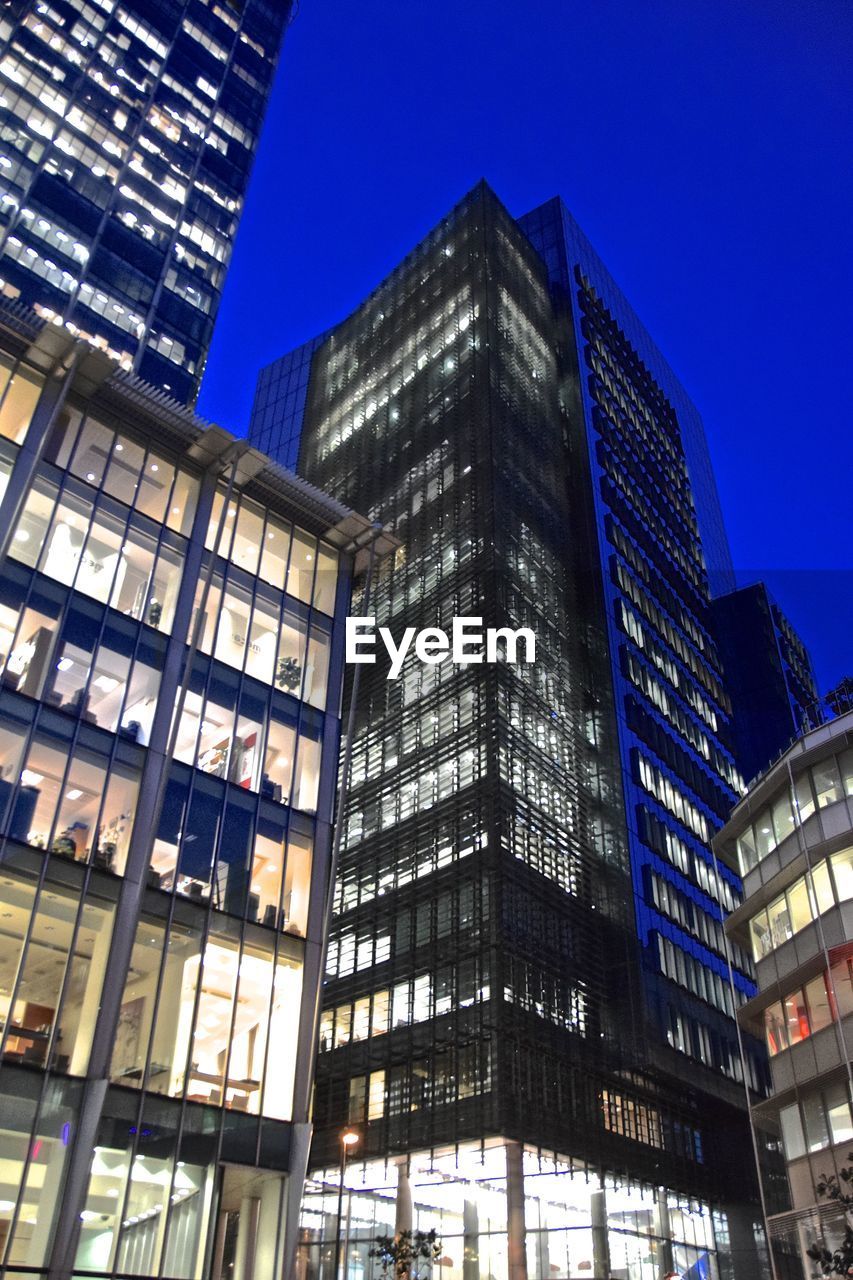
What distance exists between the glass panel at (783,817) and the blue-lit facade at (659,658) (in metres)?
18.5

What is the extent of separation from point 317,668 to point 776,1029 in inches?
829

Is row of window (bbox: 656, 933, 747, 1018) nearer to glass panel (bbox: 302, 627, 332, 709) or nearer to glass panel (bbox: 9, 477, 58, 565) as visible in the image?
glass panel (bbox: 302, 627, 332, 709)

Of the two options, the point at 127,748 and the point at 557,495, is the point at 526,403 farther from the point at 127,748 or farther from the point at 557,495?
the point at 127,748

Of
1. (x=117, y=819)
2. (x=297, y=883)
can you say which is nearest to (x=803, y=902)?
(x=297, y=883)

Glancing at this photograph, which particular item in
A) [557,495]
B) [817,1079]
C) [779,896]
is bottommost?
[817,1079]

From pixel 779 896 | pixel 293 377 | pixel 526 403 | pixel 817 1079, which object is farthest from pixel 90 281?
pixel 817 1079

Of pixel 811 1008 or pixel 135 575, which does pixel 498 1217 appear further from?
pixel 135 575

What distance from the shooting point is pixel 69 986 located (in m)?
27.8

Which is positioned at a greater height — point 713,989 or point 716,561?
point 716,561

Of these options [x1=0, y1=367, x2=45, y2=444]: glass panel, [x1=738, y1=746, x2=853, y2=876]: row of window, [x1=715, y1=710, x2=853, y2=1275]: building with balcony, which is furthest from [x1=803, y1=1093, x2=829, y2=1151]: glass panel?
[x1=0, y1=367, x2=45, y2=444]: glass panel

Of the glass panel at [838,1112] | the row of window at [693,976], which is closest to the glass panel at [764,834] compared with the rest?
the glass panel at [838,1112]

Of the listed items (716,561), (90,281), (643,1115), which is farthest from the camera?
(716,561)

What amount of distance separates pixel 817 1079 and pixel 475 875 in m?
19.7

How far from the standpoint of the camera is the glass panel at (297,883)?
33.9 m
